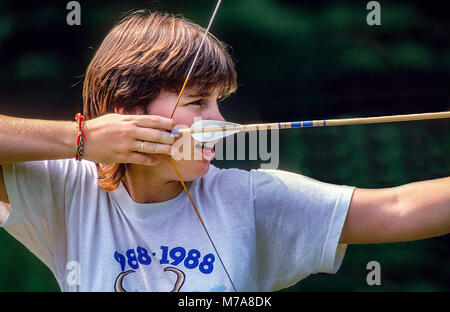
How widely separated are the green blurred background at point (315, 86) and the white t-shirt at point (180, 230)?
1.03 m

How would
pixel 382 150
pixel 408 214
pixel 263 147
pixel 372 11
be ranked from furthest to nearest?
1. pixel 382 150
2. pixel 372 11
3. pixel 263 147
4. pixel 408 214

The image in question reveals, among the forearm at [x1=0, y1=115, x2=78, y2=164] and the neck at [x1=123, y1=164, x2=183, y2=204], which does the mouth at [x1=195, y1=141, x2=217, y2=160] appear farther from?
the forearm at [x1=0, y1=115, x2=78, y2=164]

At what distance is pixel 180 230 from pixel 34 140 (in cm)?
31

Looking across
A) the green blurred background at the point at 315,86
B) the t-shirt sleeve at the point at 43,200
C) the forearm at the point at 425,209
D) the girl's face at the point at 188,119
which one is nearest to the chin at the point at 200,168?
the girl's face at the point at 188,119

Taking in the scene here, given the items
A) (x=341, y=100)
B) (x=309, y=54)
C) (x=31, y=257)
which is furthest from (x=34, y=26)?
(x=341, y=100)

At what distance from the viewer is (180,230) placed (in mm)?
1149

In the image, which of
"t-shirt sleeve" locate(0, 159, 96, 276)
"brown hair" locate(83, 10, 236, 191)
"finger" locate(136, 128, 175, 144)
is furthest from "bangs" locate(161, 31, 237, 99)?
"t-shirt sleeve" locate(0, 159, 96, 276)

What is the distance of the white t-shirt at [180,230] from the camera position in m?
1.12

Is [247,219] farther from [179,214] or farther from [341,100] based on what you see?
[341,100]

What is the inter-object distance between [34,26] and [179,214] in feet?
4.35

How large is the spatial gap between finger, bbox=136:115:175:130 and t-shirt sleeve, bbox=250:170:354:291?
20 centimetres

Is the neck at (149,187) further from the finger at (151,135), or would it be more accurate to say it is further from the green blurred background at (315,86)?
the green blurred background at (315,86)

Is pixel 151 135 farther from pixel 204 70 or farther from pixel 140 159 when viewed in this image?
pixel 204 70

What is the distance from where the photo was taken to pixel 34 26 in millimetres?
2209
